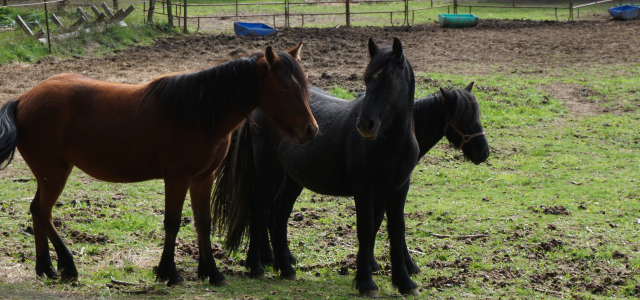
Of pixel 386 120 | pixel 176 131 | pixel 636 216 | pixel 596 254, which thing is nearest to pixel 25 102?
pixel 176 131

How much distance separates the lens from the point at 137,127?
14.5 feet

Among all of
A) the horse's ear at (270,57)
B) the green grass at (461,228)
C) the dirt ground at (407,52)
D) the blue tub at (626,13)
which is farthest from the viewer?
the blue tub at (626,13)

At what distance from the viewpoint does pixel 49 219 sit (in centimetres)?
455

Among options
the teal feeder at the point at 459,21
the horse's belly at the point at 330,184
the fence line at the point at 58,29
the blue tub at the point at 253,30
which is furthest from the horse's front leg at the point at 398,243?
the teal feeder at the point at 459,21

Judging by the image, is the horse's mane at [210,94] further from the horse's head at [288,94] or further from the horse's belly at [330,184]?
the horse's belly at [330,184]

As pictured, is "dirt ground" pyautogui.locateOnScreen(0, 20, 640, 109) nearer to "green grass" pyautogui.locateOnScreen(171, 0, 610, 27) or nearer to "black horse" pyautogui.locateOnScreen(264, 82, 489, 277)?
"green grass" pyautogui.locateOnScreen(171, 0, 610, 27)

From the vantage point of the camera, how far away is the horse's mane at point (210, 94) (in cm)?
437

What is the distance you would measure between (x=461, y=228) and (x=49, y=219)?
14.5 feet

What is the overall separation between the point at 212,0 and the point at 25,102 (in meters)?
29.9

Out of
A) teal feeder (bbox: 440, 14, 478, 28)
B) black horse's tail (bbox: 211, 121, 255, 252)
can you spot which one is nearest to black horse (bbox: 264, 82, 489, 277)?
black horse's tail (bbox: 211, 121, 255, 252)

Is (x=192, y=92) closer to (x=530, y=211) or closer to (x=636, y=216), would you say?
(x=530, y=211)

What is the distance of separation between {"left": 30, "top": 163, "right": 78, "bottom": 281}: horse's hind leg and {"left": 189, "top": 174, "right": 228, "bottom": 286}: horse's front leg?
101cm

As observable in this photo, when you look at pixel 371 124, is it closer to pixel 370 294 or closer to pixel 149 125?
pixel 370 294

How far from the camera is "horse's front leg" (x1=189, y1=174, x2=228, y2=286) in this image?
4691 mm
